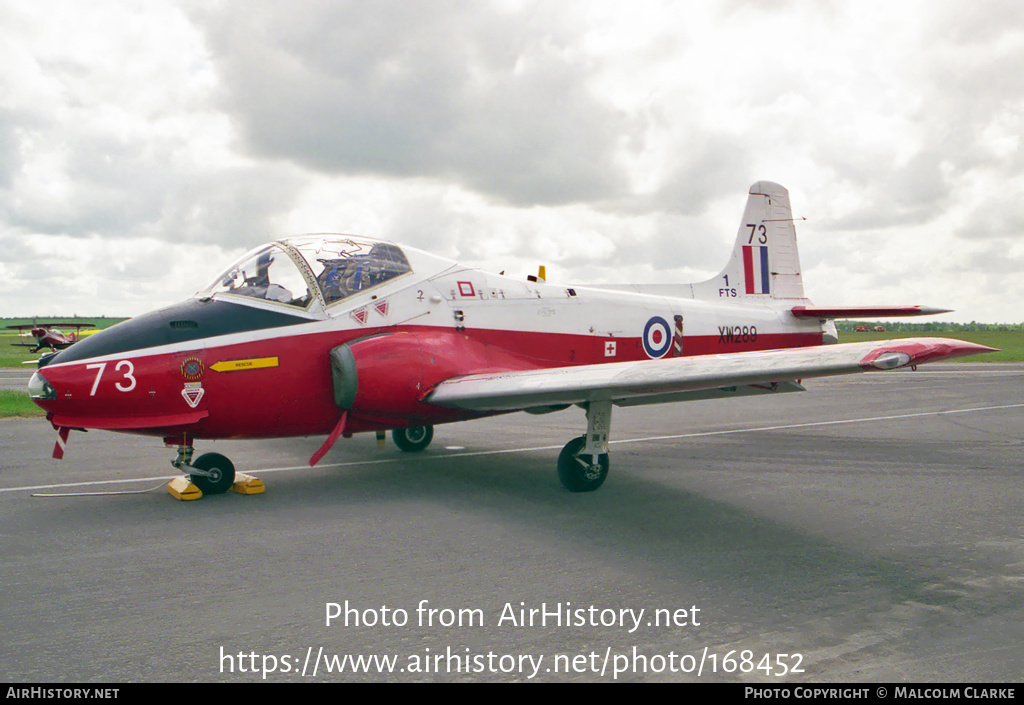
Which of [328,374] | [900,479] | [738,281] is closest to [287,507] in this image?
[328,374]

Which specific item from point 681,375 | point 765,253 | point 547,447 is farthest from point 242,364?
point 765,253

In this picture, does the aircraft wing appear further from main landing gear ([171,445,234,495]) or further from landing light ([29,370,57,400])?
landing light ([29,370,57,400])

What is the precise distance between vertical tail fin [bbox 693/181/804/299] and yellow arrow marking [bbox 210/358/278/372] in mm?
8929

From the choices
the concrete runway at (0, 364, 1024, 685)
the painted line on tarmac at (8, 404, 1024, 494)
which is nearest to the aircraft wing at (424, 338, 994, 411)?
the concrete runway at (0, 364, 1024, 685)

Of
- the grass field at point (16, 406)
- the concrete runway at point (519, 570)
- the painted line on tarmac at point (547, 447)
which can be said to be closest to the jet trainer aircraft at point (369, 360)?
the concrete runway at point (519, 570)

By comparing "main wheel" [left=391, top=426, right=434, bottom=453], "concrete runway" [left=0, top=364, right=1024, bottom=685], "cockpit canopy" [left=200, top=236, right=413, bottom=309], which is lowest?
"concrete runway" [left=0, top=364, right=1024, bottom=685]

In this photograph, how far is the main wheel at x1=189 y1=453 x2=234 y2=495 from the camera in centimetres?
760

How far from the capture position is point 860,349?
5875 millimetres

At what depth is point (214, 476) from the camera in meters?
7.63

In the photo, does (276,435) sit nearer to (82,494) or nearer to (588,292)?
(82,494)

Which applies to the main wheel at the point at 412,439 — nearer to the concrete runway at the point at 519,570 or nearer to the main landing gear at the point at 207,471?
the concrete runway at the point at 519,570

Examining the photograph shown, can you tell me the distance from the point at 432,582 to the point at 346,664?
124 centimetres

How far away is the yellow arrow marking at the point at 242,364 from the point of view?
7.20 m

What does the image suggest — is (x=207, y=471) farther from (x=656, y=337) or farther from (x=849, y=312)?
(x=849, y=312)
